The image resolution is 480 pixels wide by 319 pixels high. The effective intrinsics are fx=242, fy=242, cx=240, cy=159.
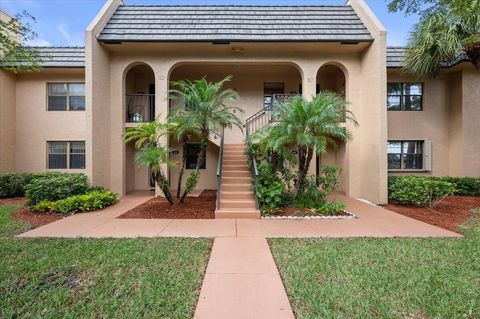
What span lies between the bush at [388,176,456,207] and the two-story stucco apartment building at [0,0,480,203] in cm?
66

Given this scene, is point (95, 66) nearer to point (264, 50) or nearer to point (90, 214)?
point (90, 214)

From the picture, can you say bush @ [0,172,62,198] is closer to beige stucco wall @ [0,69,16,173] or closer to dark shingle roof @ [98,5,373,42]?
beige stucco wall @ [0,69,16,173]

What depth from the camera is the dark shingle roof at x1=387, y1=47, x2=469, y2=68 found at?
10905mm

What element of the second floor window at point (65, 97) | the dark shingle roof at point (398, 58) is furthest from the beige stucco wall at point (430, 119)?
the second floor window at point (65, 97)

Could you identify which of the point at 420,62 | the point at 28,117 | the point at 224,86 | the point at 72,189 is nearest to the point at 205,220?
the point at 72,189

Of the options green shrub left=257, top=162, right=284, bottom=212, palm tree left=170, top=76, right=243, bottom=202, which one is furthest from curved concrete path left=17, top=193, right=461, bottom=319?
palm tree left=170, top=76, right=243, bottom=202

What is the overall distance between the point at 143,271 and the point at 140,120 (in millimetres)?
9752

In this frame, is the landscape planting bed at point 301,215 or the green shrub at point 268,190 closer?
the landscape planting bed at point 301,215

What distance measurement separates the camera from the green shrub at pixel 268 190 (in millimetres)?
7926

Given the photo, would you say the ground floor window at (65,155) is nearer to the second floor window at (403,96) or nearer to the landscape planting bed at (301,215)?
the landscape planting bed at (301,215)

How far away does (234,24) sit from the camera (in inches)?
431

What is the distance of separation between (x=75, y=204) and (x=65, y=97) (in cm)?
747

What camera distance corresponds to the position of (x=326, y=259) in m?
4.45

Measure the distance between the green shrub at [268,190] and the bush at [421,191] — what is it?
16.0 ft
